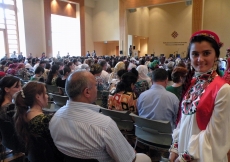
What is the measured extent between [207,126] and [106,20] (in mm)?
22223

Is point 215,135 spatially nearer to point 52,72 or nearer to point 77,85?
point 77,85

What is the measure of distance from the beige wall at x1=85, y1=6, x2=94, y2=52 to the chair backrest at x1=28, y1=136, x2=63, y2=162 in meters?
21.7

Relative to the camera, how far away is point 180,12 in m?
21.0

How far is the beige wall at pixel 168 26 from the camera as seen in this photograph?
2072 cm

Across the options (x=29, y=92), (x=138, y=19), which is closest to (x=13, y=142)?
(x=29, y=92)

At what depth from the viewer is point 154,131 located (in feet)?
7.57

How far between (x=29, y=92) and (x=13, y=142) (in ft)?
2.61

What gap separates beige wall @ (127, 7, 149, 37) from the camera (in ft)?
64.5

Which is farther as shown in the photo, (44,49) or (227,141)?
(44,49)

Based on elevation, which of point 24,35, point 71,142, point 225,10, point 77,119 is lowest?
point 71,142

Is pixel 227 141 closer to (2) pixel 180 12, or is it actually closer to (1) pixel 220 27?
(1) pixel 220 27

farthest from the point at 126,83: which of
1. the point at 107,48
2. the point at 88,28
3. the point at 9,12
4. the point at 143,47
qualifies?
the point at 107,48

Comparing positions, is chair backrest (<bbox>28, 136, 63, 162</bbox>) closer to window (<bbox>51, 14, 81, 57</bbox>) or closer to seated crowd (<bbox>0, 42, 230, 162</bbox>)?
seated crowd (<bbox>0, 42, 230, 162</bbox>)

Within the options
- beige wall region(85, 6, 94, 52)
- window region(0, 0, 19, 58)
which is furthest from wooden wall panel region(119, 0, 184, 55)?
window region(0, 0, 19, 58)
